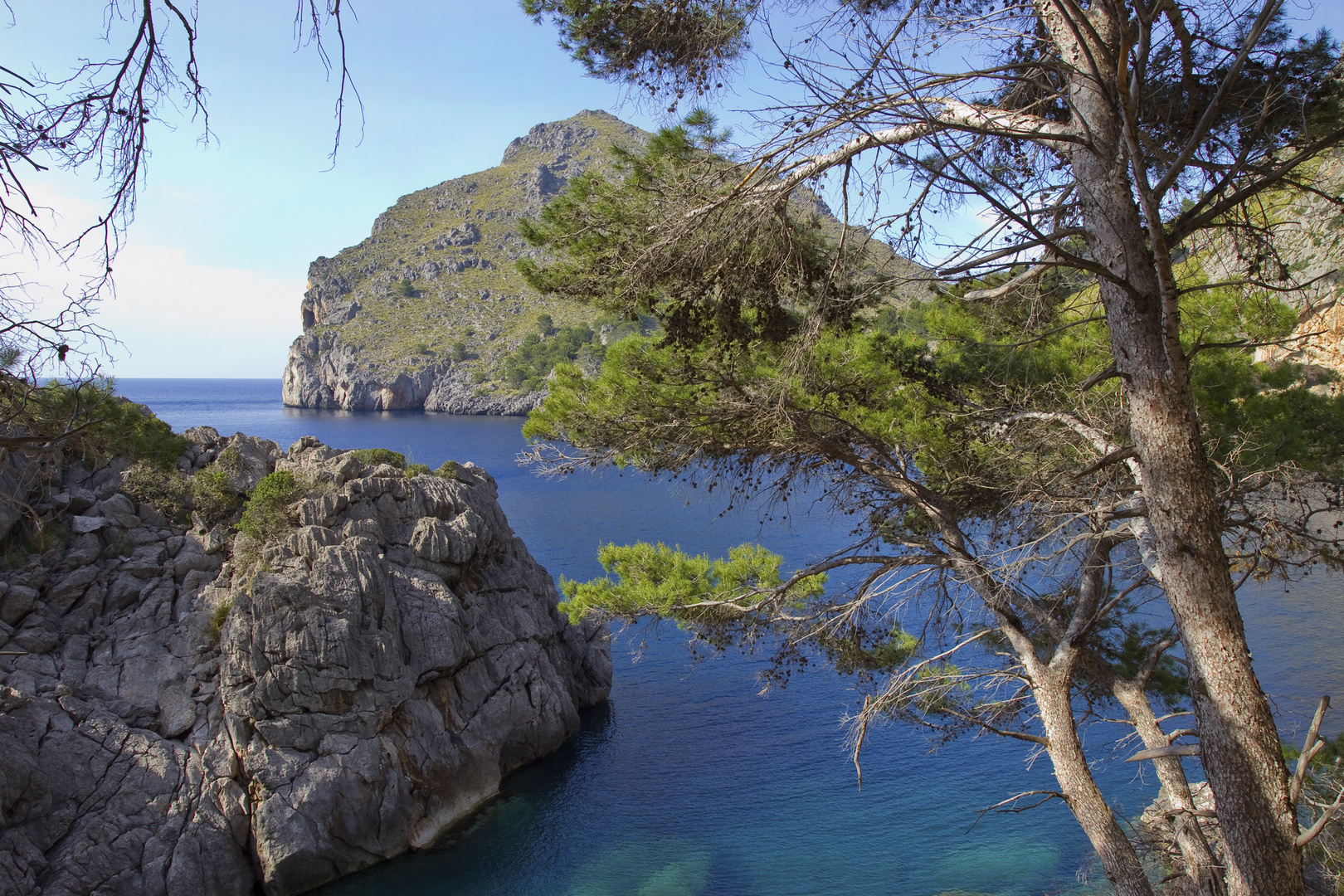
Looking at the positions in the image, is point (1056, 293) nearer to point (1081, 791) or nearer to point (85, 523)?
point (1081, 791)

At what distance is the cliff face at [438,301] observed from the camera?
87812 mm

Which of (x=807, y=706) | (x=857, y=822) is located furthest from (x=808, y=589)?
(x=807, y=706)

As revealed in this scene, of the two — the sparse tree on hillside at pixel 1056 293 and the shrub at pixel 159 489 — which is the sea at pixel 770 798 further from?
the shrub at pixel 159 489

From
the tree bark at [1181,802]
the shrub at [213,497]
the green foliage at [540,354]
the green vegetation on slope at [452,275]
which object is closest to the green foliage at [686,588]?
the tree bark at [1181,802]

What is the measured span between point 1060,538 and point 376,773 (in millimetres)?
11302

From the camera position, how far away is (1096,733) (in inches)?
609

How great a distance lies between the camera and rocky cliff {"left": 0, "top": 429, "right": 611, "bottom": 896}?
11.3m

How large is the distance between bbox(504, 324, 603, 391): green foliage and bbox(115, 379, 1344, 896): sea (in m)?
56.8

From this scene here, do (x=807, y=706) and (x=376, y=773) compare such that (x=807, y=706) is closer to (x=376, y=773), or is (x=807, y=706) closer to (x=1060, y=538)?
(x=376, y=773)

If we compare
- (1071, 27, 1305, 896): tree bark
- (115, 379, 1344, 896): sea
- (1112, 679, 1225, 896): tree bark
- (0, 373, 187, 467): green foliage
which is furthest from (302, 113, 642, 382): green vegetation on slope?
(0, 373, 187, 467): green foliage

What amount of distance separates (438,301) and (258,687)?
290 ft

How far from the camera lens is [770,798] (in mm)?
14367

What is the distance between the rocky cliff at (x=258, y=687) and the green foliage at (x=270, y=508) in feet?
0.69

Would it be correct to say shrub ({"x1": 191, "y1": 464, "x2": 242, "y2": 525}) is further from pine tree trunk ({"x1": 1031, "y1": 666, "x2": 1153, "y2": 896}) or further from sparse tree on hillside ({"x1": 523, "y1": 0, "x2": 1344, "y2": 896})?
pine tree trunk ({"x1": 1031, "y1": 666, "x2": 1153, "y2": 896})
